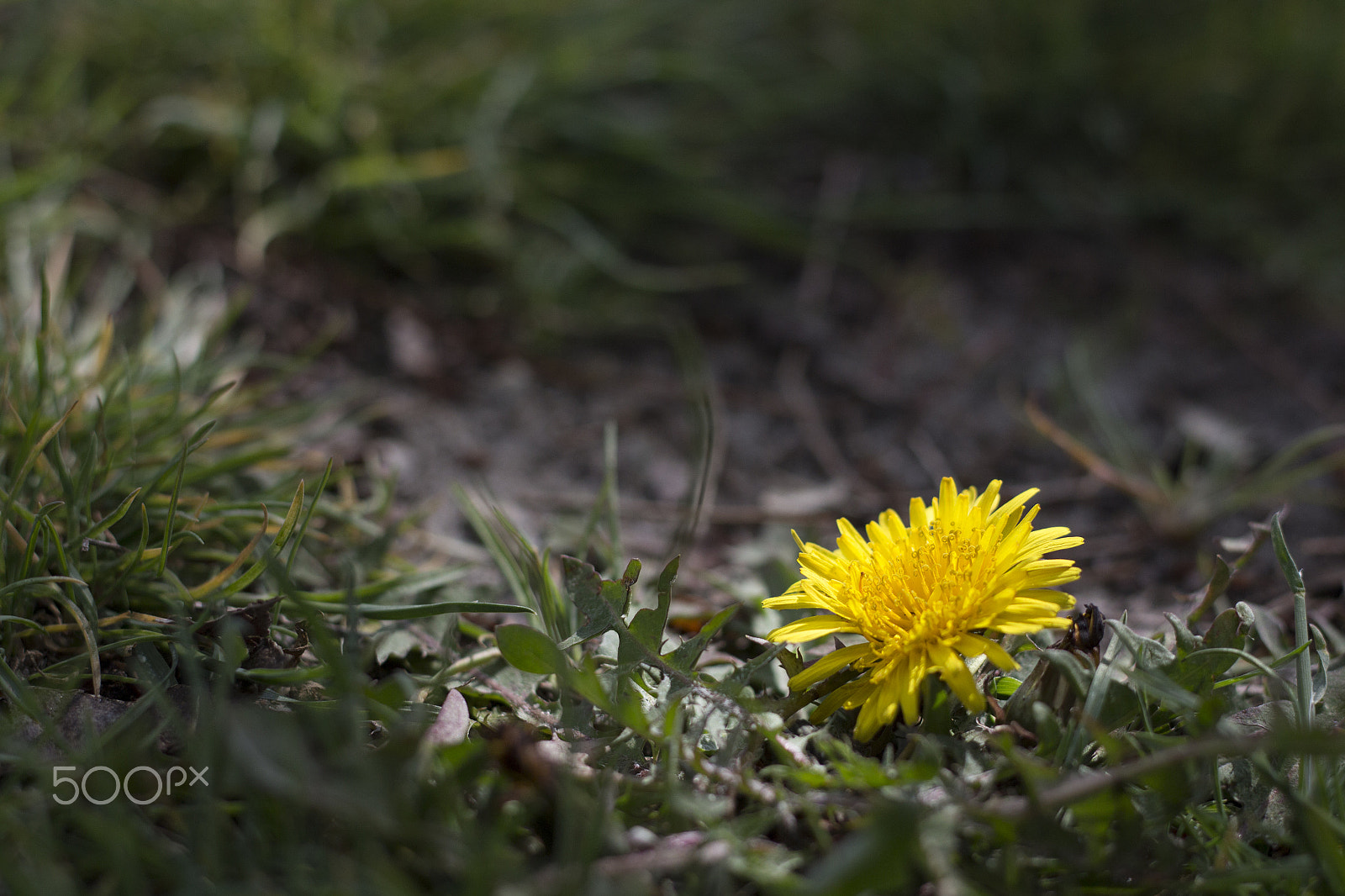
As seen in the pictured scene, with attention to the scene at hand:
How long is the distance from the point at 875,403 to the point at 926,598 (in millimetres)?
1286

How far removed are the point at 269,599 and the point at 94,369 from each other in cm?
71

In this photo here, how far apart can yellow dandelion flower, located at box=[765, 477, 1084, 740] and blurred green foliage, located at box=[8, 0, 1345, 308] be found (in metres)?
1.41

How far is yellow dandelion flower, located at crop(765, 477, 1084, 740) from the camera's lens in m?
0.90

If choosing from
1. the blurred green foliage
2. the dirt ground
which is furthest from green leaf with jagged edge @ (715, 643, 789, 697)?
the blurred green foliage

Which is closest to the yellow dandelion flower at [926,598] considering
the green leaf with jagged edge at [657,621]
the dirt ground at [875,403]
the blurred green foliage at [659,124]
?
the green leaf with jagged edge at [657,621]

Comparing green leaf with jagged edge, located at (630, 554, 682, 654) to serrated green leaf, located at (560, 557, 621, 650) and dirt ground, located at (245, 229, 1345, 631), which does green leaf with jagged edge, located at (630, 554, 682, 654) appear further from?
dirt ground, located at (245, 229, 1345, 631)

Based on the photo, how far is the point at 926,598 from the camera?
0.96m

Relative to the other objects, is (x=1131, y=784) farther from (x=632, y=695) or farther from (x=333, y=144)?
(x=333, y=144)

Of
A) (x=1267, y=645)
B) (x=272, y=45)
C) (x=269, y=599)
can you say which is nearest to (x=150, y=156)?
(x=272, y=45)

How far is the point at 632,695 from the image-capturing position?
0.99 m

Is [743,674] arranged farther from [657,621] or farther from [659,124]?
[659,124]

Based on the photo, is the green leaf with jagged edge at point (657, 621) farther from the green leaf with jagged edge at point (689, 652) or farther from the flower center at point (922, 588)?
the flower center at point (922, 588)

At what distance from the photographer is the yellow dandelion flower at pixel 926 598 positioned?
0.90 m

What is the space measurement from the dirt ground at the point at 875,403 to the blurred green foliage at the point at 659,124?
0.15 m
